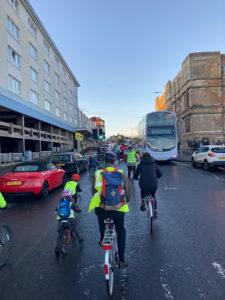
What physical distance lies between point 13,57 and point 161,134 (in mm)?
17109

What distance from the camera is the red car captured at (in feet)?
25.5

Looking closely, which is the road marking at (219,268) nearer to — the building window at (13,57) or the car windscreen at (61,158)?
the car windscreen at (61,158)

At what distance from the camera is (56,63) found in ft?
125

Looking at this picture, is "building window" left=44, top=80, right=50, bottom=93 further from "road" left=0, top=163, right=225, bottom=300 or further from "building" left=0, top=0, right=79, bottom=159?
"road" left=0, top=163, right=225, bottom=300

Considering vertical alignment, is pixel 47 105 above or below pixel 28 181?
above

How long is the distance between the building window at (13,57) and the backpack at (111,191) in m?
23.0

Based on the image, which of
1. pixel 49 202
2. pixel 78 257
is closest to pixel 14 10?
pixel 49 202

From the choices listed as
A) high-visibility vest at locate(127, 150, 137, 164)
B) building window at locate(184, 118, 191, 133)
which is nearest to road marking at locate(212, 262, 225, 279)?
high-visibility vest at locate(127, 150, 137, 164)

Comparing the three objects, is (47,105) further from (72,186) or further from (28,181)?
(72,186)

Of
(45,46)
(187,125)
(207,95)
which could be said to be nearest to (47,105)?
(45,46)

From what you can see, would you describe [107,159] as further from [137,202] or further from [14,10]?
[14,10]

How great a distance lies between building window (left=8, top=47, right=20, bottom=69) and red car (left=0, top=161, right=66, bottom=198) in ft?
57.3

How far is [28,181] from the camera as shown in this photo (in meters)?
Result: 7.88

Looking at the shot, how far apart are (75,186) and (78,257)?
136cm
